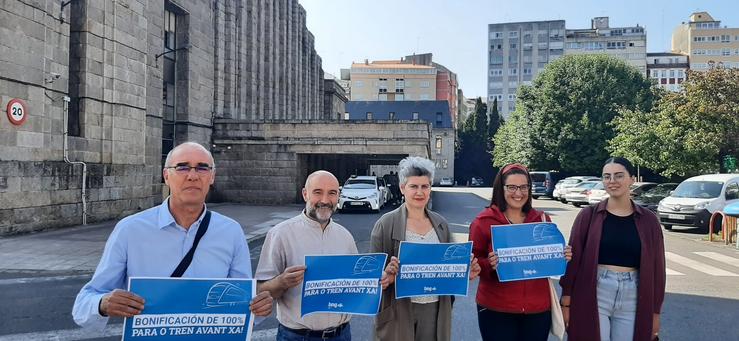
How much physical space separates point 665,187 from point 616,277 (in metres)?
23.8

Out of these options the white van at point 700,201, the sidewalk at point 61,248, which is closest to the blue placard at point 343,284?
the sidewalk at point 61,248

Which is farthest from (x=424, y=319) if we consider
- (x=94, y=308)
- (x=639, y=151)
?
(x=639, y=151)

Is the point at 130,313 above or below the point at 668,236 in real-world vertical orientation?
above

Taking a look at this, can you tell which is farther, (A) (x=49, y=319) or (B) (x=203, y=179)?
(A) (x=49, y=319)

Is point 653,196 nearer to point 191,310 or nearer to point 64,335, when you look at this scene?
point 64,335

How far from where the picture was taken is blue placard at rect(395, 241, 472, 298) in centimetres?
359

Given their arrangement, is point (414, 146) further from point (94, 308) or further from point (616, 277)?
point (94, 308)

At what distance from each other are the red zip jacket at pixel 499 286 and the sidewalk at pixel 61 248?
28.1 ft

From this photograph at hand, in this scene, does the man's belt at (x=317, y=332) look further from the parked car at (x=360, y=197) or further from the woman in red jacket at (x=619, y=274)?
the parked car at (x=360, y=197)

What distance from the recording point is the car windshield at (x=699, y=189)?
17.9m

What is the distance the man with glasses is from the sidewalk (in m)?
8.40

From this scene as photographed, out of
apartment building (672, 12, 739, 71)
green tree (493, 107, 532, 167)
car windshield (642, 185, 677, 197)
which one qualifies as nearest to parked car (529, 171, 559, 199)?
green tree (493, 107, 532, 167)

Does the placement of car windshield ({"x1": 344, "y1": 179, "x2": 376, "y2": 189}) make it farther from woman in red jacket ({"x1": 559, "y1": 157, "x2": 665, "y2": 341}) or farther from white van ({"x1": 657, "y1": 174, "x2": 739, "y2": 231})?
woman in red jacket ({"x1": 559, "y1": 157, "x2": 665, "y2": 341})

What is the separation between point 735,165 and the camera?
23328mm
